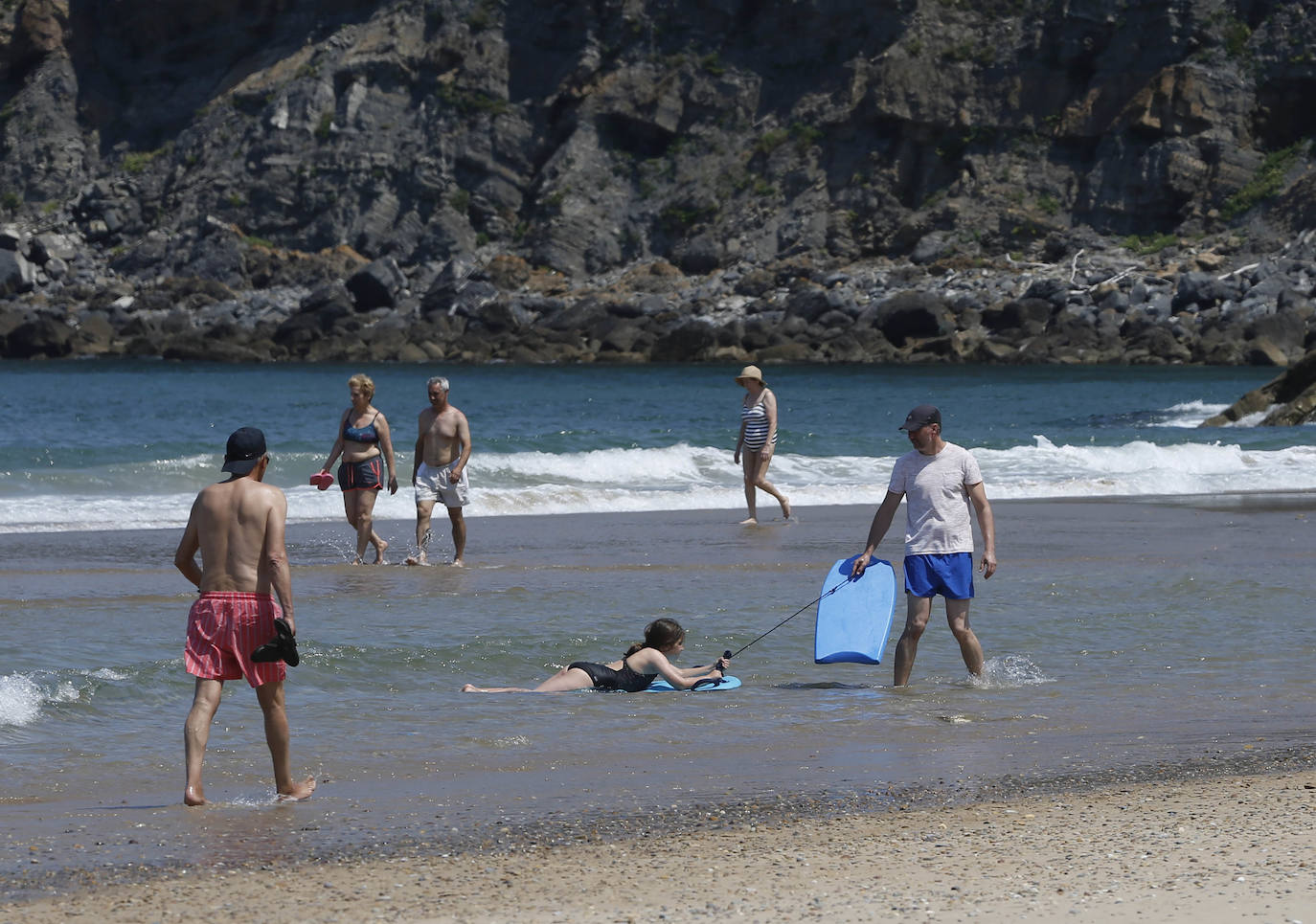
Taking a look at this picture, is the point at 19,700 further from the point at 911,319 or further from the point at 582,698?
the point at 911,319

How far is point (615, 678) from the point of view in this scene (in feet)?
26.0

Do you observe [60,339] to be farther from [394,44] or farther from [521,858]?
[521,858]

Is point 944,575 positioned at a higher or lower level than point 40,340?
higher

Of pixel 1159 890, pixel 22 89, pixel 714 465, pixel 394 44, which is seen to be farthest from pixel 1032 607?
pixel 22 89

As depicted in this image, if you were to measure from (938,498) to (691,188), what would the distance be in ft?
230

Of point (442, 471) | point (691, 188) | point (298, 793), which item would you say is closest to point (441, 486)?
point (442, 471)

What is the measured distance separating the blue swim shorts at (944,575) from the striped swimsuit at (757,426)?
786 cm

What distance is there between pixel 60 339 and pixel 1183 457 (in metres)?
55.1

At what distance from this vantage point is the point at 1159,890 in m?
4.38

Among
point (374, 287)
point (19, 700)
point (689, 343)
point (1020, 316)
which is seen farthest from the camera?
point (374, 287)

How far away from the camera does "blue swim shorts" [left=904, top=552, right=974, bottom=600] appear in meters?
7.61

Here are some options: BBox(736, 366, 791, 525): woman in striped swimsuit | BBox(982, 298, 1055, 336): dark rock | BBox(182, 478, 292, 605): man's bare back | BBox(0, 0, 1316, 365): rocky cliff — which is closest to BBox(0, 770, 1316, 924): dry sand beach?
BBox(182, 478, 292, 605): man's bare back

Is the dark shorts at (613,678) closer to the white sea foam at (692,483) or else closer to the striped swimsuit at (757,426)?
the striped swimsuit at (757,426)

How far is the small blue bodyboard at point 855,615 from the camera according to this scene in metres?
8.11
